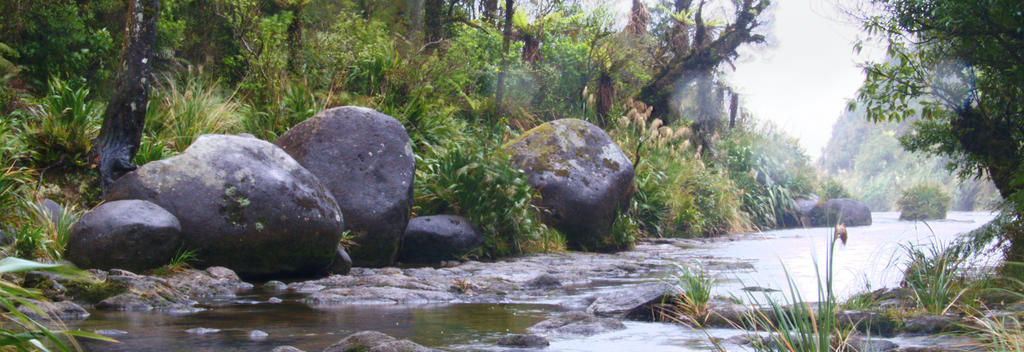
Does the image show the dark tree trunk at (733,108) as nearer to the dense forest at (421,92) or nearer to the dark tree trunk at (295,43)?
the dense forest at (421,92)

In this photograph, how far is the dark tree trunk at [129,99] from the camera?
716 centimetres

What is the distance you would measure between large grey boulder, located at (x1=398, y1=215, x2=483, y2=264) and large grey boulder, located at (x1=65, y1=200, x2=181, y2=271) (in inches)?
119

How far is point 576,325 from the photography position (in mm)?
4609

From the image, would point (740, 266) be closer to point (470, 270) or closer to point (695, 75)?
point (470, 270)

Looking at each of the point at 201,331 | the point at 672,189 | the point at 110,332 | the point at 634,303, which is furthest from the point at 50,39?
the point at 672,189

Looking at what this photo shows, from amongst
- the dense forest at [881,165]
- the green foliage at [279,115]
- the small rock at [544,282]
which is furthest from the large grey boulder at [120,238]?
the dense forest at [881,165]

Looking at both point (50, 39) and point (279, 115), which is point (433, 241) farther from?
point (50, 39)

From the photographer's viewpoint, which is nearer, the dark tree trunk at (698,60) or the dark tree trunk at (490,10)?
the dark tree trunk at (698,60)

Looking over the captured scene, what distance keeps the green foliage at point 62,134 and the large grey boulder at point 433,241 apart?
10.8 feet

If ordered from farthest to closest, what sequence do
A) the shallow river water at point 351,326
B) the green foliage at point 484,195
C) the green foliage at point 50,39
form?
the green foliage at point 50,39
the green foliage at point 484,195
the shallow river water at point 351,326

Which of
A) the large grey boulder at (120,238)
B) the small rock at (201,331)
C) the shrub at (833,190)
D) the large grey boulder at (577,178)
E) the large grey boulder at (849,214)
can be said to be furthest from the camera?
the shrub at (833,190)

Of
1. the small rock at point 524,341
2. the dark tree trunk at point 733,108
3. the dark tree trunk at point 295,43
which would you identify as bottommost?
the small rock at point 524,341

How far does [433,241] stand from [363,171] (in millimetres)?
1205

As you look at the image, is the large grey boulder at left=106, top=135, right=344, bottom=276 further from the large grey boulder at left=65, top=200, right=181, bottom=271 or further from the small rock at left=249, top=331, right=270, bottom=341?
the small rock at left=249, top=331, right=270, bottom=341
